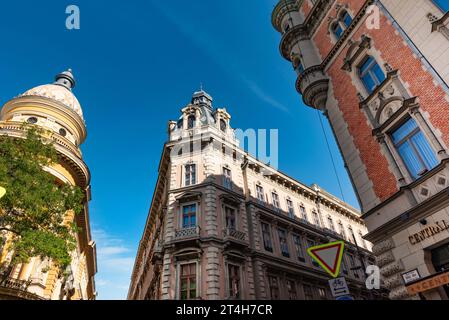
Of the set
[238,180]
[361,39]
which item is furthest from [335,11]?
[238,180]

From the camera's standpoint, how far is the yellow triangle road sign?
5.68m

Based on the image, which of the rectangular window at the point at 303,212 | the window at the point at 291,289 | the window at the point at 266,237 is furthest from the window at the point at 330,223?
the window at the point at 291,289

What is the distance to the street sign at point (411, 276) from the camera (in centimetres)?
941

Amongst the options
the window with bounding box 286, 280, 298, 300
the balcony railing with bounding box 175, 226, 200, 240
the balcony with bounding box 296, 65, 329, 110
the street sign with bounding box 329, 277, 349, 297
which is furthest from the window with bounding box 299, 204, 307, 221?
the street sign with bounding box 329, 277, 349, 297

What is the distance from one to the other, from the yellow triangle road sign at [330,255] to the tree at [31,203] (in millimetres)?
11172

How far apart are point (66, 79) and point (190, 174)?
33.5 metres

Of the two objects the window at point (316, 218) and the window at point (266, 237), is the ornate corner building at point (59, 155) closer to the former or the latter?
the window at point (266, 237)

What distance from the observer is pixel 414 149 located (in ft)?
36.3

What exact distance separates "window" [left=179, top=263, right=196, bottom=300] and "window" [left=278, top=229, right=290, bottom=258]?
8.86m
